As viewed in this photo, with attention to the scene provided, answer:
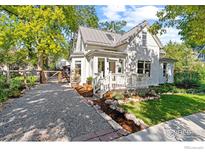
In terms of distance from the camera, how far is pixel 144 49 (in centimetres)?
1075

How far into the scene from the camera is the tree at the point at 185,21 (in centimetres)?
411

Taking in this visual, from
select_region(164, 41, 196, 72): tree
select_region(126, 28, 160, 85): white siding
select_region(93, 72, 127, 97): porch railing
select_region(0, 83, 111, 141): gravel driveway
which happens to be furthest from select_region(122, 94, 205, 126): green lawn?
select_region(164, 41, 196, 72): tree

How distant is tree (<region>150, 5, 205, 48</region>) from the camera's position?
13.5ft

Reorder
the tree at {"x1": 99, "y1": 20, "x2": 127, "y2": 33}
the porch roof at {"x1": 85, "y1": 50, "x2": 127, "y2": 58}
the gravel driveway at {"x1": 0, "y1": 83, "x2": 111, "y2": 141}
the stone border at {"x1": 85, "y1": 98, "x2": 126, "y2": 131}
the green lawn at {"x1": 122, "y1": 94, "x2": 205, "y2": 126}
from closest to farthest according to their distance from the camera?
the gravel driveway at {"x1": 0, "y1": 83, "x2": 111, "y2": 141}, the stone border at {"x1": 85, "y1": 98, "x2": 126, "y2": 131}, the green lawn at {"x1": 122, "y1": 94, "x2": 205, "y2": 126}, the porch roof at {"x1": 85, "y1": 50, "x2": 127, "y2": 58}, the tree at {"x1": 99, "y1": 20, "x2": 127, "y2": 33}

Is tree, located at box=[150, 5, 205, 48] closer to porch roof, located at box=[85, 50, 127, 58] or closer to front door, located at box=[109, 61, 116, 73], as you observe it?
porch roof, located at box=[85, 50, 127, 58]

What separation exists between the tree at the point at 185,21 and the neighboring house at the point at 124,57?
3.59m

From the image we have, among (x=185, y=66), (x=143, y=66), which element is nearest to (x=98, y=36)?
(x=143, y=66)

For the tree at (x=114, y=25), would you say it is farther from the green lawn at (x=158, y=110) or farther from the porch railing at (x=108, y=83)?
the green lawn at (x=158, y=110)

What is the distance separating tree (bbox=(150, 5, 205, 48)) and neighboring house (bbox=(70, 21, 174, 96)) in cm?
359

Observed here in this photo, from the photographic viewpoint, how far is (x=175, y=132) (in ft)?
11.5

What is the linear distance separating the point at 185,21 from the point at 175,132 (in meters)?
3.11

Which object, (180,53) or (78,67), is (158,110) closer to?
(78,67)
